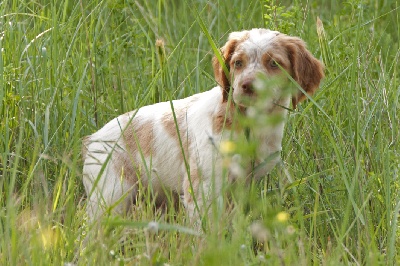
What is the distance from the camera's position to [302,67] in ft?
14.8

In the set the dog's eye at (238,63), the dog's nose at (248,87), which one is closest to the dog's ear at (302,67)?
the dog's eye at (238,63)

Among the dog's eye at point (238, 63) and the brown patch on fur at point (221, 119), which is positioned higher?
the dog's eye at point (238, 63)

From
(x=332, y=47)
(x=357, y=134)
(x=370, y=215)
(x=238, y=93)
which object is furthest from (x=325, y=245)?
(x=332, y=47)

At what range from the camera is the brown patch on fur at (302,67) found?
4.46 m

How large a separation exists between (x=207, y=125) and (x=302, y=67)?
1.96 feet

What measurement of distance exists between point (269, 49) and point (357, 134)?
66cm

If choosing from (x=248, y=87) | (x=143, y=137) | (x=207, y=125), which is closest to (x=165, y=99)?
(x=143, y=137)

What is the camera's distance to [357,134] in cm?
398

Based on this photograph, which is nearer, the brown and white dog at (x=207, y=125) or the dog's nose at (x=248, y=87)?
the dog's nose at (x=248, y=87)

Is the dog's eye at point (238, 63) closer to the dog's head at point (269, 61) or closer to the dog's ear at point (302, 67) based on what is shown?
the dog's head at point (269, 61)

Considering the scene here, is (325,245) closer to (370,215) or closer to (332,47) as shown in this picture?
(370,215)

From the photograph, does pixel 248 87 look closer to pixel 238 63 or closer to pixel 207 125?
pixel 238 63

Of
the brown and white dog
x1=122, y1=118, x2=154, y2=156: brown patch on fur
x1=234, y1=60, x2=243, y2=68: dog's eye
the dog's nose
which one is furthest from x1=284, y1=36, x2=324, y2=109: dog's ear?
x1=122, y1=118, x2=154, y2=156: brown patch on fur

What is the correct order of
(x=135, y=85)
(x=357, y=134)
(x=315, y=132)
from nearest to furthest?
1. (x=357, y=134)
2. (x=315, y=132)
3. (x=135, y=85)
